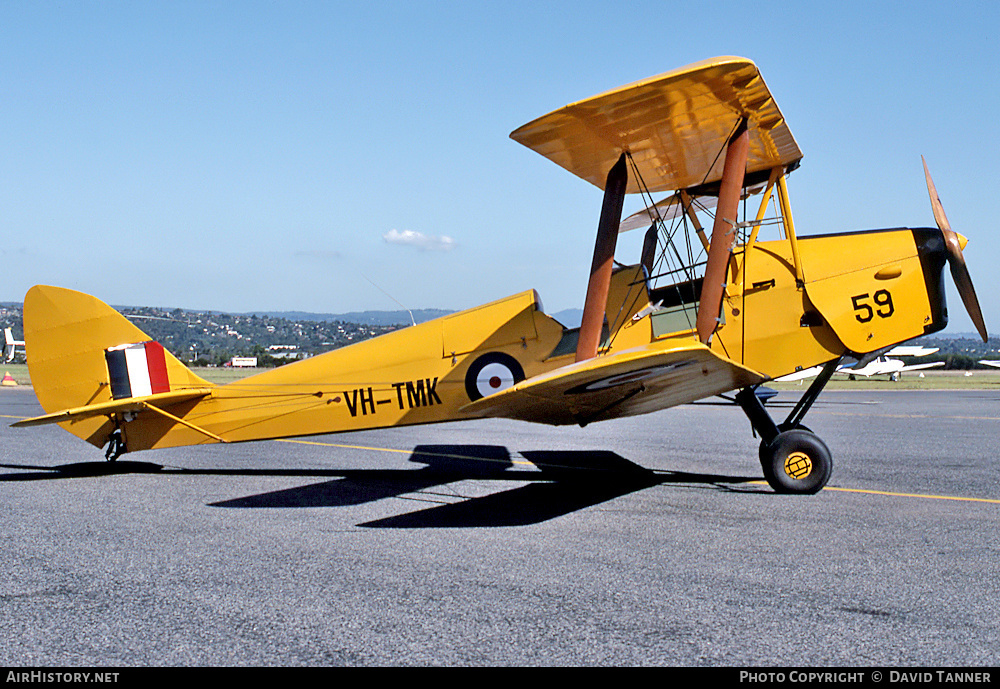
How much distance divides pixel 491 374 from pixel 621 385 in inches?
75.8

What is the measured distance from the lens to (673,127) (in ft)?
22.1

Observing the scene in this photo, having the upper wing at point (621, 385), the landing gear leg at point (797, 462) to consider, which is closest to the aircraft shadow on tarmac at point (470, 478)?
the landing gear leg at point (797, 462)

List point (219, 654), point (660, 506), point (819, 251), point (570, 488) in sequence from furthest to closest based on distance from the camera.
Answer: point (570, 488) < point (819, 251) < point (660, 506) < point (219, 654)

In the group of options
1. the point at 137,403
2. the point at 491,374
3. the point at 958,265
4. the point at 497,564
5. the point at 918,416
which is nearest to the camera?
the point at 497,564

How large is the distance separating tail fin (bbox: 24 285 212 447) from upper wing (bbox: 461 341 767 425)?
4.17 m

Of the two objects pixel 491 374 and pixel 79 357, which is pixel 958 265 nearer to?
pixel 491 374

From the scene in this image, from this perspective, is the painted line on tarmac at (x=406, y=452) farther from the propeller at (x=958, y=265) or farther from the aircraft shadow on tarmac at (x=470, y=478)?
the propeller at (x=958, y=265)

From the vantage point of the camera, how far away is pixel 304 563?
473 cm

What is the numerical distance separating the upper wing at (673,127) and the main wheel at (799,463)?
8.93 feet

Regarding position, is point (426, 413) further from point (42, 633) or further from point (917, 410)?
point (917, 410)

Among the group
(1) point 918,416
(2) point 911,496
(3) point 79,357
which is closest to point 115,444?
(3) point 79,357

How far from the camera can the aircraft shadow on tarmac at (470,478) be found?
20.7ft
